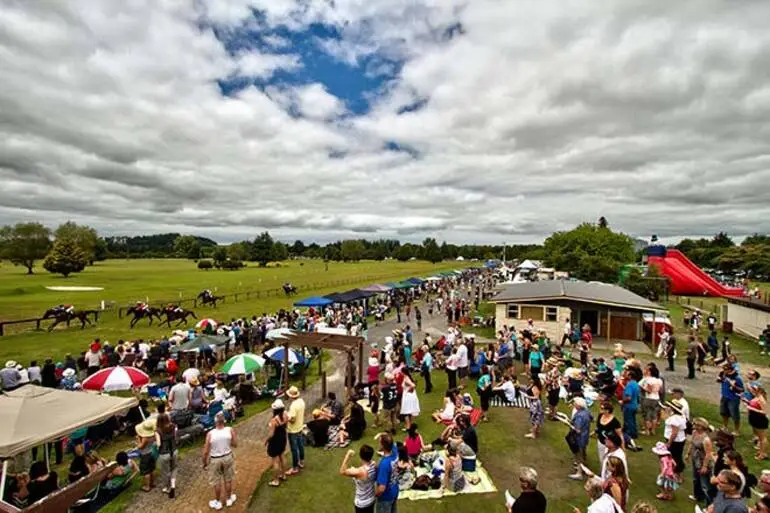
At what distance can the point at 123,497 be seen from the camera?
8180 millimetres

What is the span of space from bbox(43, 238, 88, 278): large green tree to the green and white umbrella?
60.4 meters

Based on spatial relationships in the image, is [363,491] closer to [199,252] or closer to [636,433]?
[636,433]

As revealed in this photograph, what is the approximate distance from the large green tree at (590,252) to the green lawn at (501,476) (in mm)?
35834

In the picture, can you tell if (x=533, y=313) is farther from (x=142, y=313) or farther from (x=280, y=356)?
(x=142, y=313)

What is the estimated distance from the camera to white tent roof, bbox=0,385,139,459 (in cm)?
671

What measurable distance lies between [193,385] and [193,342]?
5079 millimetres

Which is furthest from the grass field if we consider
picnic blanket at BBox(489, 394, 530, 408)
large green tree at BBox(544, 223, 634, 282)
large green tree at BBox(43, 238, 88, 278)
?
large green tree at BBox(544, 223, 634, 282)

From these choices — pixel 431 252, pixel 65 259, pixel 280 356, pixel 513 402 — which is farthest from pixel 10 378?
pixel 431 252

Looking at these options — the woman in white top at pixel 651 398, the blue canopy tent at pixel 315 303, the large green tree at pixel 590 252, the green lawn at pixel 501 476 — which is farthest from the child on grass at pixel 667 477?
the large green tree at pixel 590 252

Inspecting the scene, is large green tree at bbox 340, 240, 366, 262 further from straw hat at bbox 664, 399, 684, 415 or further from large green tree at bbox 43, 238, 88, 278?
straw hat at bbox 664, 399, 684, 415

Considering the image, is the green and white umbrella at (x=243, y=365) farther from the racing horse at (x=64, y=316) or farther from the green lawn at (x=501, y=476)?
the racing horse at (x=64, y=316)

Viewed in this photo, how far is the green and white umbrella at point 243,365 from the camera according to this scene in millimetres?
12914

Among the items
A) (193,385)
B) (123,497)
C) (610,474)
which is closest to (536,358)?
(610,474)

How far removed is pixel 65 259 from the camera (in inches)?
2311
